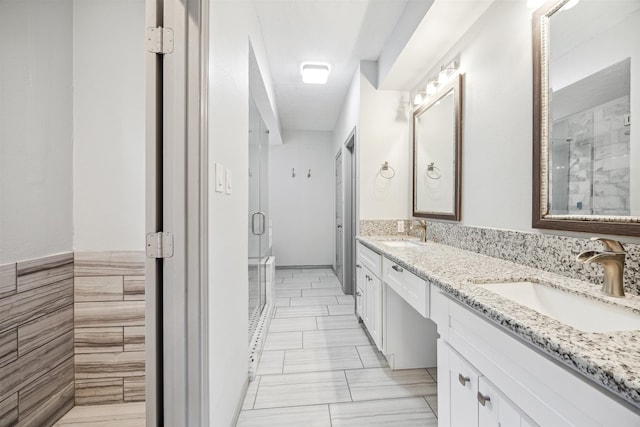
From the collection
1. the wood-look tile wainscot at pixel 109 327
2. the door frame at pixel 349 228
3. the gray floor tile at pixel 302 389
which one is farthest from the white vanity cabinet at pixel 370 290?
the wood-look tile wainscot at pixel 109 327

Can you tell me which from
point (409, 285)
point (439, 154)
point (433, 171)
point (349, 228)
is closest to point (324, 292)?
point (349, 228)

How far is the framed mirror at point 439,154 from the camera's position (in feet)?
6.56

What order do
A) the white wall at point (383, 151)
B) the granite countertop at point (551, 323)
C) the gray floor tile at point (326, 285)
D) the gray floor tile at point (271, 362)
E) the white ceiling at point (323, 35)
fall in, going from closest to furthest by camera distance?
the granite countertop at point (551, 323) < the gray floor tile at point (271, 362) < the white ceiling at point (323, 35) < the white wall at point (383, 151) < the gray floor tile at point (326, 285)

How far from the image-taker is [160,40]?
3.27ft

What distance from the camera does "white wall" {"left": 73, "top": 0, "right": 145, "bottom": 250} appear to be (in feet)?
4.99

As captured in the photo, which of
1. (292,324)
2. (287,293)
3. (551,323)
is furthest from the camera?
(287,293)

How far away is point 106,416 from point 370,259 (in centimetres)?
185

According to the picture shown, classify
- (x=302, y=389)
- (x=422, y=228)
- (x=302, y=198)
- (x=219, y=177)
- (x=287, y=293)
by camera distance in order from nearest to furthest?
(x=219, y=177), (x=302, y=389), (x=422, y=228), (x=287, y=293), (x=302, y=198)

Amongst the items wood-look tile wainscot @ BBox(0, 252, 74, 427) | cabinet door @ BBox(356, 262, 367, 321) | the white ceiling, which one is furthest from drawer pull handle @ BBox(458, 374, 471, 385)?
the white ceiling

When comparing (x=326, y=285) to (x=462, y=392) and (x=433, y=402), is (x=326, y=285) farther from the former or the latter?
(x=462, y=392)

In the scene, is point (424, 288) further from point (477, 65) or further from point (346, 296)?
point (346, 296)

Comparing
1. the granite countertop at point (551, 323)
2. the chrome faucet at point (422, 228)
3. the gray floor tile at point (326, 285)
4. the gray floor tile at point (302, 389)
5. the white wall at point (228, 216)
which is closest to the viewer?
the granite countertop at point (551, 323)

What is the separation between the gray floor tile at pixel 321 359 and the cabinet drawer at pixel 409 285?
701mm

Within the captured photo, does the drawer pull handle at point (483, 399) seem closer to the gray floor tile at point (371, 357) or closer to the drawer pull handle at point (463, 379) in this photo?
the drawer pull handle at point (463, 379)
